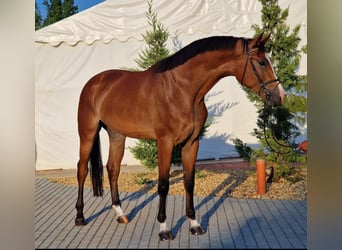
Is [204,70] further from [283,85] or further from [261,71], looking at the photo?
[283,85]

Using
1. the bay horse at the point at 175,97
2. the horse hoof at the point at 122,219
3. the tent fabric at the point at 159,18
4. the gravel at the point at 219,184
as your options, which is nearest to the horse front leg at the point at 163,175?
the bay horse at the point at 175,97

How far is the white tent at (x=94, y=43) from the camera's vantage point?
5.15 m

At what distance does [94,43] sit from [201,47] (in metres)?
2.70

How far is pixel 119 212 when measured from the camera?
3.56 m

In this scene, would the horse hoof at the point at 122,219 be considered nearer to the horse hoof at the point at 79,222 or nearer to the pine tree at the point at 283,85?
the horse hoof at the point at 79,222

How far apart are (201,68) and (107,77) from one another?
94 centimetres

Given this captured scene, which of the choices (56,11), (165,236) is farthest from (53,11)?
(165,236)

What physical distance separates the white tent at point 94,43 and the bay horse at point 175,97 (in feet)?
5.85

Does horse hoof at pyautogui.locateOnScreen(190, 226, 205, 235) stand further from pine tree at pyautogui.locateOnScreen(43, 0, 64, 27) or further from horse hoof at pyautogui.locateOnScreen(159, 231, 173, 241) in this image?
pine tree at pyautogui.locateOnScreen(43, 0, 64, 27)

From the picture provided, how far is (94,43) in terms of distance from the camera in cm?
533
